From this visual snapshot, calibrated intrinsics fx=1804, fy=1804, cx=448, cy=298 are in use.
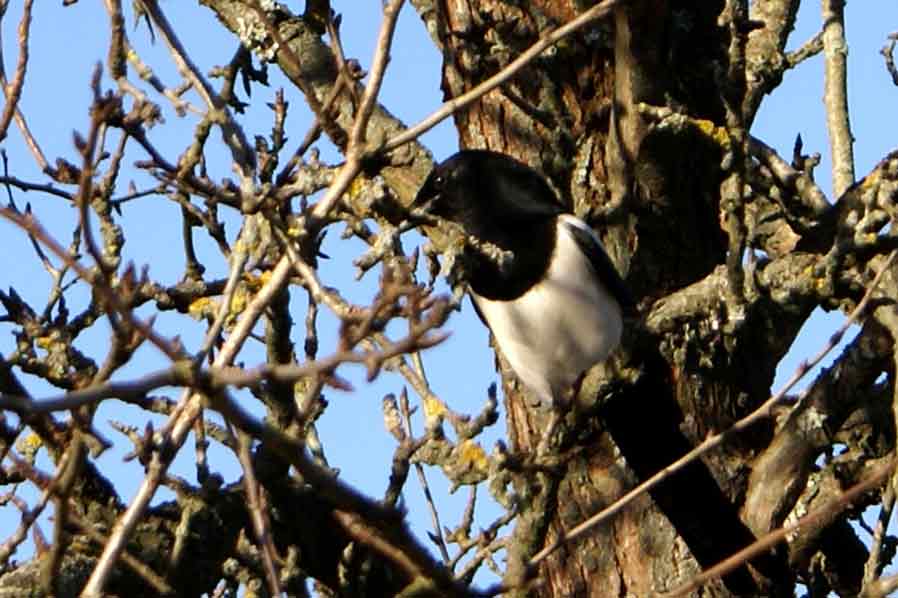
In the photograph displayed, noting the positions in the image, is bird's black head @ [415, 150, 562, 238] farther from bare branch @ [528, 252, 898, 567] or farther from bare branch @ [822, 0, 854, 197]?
bare branch @ [528, 252, 898, 567]

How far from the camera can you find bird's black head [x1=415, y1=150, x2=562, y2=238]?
14.9 feet

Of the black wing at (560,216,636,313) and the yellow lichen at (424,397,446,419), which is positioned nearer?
the yellow lichen at (424,397,446,419)

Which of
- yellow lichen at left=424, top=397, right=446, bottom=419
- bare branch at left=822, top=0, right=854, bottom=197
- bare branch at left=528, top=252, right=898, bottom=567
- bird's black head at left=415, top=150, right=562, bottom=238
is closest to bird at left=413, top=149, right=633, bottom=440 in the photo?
bird's black head at left=415, top=150, right=562, bottom=238

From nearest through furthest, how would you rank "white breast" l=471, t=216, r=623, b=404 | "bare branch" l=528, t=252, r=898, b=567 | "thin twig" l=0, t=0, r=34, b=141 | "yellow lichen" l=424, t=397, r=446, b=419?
"bare branch" l=528, t=252, r=898, b=567, "thin twig" l=0, t=0, r=34, b=141, "yellow lichen" l=424, t=397, r=446, b=419, "white breast" l=471, t=216, r=623, b=404

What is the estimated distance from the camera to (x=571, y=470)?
4.40 metres

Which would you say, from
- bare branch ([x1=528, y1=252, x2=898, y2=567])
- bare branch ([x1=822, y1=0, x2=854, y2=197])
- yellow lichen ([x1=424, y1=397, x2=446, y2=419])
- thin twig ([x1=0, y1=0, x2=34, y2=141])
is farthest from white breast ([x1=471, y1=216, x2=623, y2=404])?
thin twig ([x1=0, y1=0, x2=34, y2=141])

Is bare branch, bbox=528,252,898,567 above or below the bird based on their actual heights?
below

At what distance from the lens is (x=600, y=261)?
15.1ft

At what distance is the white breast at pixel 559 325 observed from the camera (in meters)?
4.74

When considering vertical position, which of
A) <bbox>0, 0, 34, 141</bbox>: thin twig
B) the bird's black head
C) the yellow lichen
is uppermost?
the bird's black head

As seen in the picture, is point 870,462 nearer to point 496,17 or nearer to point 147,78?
point 496,17

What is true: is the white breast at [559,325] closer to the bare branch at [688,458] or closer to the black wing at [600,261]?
the black wing at [600,261]

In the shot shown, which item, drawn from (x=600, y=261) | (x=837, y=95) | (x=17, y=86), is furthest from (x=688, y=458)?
(x=837, y=95)

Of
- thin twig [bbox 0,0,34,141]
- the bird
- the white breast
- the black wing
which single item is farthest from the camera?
the white breast
